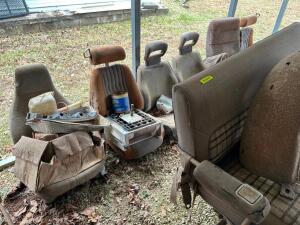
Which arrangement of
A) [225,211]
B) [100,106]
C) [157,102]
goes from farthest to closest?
[157,102]
[100,106]
[225,211]

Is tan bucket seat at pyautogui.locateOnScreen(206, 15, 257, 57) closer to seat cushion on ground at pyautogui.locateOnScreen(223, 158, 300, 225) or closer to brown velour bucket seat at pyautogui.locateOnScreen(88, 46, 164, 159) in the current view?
brown velour bucket seat at pyautogui.locateOnScreen(88, 46, 164, 159)

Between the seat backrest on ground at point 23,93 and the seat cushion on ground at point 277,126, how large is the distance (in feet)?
4.76

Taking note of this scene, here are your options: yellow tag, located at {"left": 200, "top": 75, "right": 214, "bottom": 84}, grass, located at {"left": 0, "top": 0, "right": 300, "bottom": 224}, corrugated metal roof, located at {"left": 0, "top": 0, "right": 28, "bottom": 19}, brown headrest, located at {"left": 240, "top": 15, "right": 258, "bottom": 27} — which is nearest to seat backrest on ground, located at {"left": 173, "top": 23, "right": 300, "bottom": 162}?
yellow tag, located at {"left": 200, "top": 75, "right": 214, "bottom": 84}

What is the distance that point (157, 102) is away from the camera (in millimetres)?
2510

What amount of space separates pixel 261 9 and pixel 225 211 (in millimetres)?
5508

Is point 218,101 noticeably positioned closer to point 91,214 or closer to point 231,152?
point 231,152

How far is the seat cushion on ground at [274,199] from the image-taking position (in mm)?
1085

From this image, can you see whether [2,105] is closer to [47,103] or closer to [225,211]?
[47,103]

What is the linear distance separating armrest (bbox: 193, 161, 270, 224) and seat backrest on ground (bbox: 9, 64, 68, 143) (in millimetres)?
1309

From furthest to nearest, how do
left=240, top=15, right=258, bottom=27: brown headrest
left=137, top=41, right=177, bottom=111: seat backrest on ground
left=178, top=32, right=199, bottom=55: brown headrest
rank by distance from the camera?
left=240, top=15, right=258, bottom=27: brown headrest < left=178, top=32, right=199, bottom=55: brown headrest < left=137, top=41, right=177, bottom=111: seat backrest on ground

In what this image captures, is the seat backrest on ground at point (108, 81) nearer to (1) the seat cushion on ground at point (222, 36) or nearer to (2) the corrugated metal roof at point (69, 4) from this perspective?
(1) the seat cushion on ground at point (222, 36)

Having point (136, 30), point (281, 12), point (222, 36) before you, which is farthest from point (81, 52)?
point (281, 12)

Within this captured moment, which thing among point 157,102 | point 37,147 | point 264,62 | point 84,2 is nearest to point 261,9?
point 84,2

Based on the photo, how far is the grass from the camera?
1918 mm
